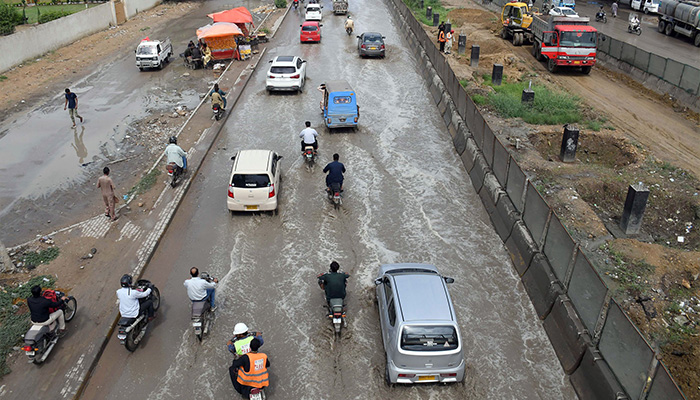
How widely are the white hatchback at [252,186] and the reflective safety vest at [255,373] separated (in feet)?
23.6

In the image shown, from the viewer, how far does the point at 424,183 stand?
59.8ft

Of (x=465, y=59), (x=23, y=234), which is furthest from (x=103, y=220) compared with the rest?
(x=465, y=59)

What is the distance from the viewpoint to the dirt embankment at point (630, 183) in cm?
1114

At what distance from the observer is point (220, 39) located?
3228 centimetres

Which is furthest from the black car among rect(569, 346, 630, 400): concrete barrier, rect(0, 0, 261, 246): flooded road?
rect(569, 346, 630, 400): concrete barrier

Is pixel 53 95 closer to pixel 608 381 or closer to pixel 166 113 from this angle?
pixel 166 113

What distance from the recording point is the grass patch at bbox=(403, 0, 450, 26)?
152 feet

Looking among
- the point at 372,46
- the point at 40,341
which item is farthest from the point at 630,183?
the point at 372,46

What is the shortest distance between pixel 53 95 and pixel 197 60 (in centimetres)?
814

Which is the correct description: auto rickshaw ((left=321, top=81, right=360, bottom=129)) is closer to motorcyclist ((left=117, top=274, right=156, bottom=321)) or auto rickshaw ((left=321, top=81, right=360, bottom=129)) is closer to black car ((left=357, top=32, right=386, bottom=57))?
black car ((left=357, top=32, right=386, bottom=57))

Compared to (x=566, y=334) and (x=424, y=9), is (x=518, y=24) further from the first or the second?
(x=566, y=334)

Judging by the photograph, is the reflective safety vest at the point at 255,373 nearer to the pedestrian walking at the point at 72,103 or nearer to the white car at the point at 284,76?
the pedestrian walking at the point at 72,103

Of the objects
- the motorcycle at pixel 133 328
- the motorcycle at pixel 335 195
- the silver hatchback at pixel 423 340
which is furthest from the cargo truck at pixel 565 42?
the motorcycle at pixel 133 328

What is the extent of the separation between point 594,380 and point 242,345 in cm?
630
